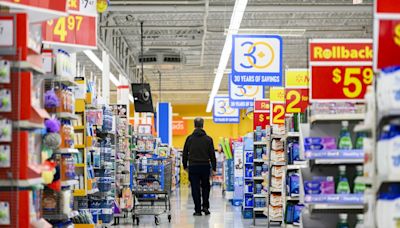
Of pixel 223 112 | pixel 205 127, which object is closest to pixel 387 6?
pixel 223 112

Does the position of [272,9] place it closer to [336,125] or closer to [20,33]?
[336,125]

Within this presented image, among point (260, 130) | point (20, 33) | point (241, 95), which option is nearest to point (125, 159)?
point (260, 130)

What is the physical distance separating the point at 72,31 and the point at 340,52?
2976mm

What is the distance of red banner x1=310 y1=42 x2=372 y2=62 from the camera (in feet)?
20.1

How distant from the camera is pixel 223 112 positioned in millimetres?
26281

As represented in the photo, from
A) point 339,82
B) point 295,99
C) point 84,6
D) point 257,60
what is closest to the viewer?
point 339,82

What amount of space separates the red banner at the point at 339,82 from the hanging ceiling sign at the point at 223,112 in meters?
19.8

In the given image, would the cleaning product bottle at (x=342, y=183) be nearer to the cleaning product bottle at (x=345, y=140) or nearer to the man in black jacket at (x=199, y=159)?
the cleaning product bottle at (x=345, y=140)

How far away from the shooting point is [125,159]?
546 inches

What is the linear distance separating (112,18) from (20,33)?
1546 centimetres

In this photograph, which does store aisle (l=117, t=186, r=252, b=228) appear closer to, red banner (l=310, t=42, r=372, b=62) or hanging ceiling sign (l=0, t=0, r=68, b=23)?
red banner (l=310, t=42, r=372, b=62)

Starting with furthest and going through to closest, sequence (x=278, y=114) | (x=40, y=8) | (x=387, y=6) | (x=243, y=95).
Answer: (x=243, y=95), (x=278, y=114), (x=40, y=8), (x=387, y=6)

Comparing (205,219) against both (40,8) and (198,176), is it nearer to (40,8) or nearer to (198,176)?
(198,176)

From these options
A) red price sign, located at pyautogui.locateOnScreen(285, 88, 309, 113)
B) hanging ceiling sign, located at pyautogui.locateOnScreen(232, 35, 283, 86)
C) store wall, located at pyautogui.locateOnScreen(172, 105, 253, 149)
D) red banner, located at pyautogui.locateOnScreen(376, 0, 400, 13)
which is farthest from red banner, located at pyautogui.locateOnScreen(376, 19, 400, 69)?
store wall, located at pyautogui.locateOnScreen(172, 105, 253, 149)
